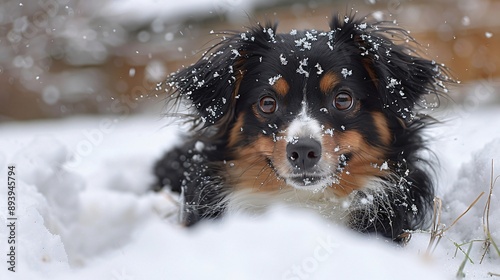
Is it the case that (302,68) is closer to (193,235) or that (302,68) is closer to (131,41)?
(193,235)

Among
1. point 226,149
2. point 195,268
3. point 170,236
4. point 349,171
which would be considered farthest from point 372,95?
point 195,268

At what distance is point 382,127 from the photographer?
343cm

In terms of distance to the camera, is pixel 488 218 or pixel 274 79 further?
pixel 274 79

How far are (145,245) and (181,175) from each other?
66.8 inches

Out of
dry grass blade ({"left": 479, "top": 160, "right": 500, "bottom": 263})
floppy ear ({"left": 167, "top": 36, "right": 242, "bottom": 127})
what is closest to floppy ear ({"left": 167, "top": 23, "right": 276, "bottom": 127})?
floppy ear ({"left": 167, "top": 36, "right": 242, "bottom": 127})

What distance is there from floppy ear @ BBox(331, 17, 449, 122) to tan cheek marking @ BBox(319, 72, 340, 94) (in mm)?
255

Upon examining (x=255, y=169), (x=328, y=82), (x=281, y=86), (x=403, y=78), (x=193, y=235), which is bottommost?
(x=193, y=235)

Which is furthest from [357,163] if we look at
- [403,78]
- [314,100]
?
[403,78]

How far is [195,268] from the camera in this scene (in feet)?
7.39

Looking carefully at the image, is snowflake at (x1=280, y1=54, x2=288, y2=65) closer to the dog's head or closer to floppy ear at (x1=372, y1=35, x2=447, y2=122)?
the dog's head

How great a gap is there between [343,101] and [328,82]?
138 mm

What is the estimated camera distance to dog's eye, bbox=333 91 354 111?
3285mm

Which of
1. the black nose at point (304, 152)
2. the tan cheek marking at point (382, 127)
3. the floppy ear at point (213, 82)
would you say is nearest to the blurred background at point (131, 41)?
the floppy ear at point (213, 82)

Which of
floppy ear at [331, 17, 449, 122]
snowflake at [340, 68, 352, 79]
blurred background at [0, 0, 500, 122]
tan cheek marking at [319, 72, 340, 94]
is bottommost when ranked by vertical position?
blurred background at [0, 0, 500, 122]
